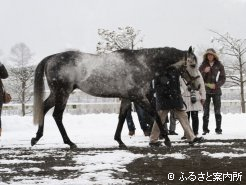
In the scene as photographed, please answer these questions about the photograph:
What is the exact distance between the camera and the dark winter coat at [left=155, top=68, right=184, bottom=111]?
352 inches

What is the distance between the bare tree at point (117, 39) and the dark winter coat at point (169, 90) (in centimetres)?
2322

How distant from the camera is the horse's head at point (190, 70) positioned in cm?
879

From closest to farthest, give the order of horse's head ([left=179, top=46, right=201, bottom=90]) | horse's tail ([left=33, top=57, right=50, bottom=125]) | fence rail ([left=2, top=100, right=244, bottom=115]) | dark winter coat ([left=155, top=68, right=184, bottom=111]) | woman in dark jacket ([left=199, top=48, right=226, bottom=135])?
horse's head ([left=179, top=46, right=201, bottom=90]) → dark winter coat ([left=155, top=68, right=184, bottom=111]) → horse's tail ([left=33, top=57, right=50, bottom=125]) → woman in dark jacket ([left=199, top=48, right=226, bottom=135]) → fence rail ([left=2, top=100, right=244, bottom=115])

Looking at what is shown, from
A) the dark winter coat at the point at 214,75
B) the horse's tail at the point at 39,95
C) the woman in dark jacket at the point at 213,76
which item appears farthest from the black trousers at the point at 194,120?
the horse's tail at the point at 39,95

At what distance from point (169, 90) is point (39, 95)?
2.56m

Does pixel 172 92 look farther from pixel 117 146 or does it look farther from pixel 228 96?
pixel 228 96

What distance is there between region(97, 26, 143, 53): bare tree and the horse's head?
76.2 feet

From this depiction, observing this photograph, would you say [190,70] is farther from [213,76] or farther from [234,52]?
[234,52]

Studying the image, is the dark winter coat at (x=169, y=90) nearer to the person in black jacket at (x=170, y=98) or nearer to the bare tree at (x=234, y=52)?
the person in black jacket at (x=170, y=98)

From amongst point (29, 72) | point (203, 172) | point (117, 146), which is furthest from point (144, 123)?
point (29, 72)

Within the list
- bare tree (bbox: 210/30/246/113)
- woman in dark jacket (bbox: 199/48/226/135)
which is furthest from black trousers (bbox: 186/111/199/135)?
bare tree (bbox: 210/30/246/113)

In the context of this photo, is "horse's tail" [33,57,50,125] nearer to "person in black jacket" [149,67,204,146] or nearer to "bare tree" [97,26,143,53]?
"person in black jacket" [149,67,204,146]

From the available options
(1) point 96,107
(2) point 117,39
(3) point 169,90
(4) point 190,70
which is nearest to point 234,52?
(2) point 117,39

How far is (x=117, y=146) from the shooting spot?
891 centimetres
